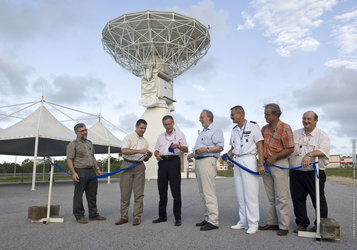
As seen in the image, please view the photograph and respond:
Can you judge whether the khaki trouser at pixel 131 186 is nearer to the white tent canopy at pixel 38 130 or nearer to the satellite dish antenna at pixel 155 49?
the white tent canopy at pixel 38 130

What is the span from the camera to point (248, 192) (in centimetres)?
409

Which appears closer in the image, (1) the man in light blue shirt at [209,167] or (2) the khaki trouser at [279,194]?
(2) the khaki trouser at [279,194]

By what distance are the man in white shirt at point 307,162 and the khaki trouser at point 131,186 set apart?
244 cm

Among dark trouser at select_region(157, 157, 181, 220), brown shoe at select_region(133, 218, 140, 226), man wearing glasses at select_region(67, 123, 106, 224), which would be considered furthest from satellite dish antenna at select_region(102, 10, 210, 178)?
brown shoe at select_region(133, 218, 140, 226)

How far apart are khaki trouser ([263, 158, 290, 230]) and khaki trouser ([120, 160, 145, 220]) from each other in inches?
82.5

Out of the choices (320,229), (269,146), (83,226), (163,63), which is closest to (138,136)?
(83,226)

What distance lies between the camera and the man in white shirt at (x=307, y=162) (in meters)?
3.86

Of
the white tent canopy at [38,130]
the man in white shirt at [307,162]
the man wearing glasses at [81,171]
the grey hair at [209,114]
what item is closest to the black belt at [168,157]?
the grey hair at [209,114]

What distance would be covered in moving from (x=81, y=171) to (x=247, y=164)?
2837 mm

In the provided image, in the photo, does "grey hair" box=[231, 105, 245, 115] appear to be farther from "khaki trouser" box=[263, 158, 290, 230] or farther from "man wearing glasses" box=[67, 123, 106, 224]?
"man wearing glasses" box=[67, 123, 106, 224]

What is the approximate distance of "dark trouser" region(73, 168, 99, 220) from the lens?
473 centimetres

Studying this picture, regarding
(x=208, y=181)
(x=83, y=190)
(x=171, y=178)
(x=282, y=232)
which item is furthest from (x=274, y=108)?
(x=83, y=190)

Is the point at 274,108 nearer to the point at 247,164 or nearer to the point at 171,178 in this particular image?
the point at 247,164

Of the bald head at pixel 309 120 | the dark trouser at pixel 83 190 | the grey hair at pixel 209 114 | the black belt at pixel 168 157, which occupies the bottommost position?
the dark trouser at pixel 83 190
